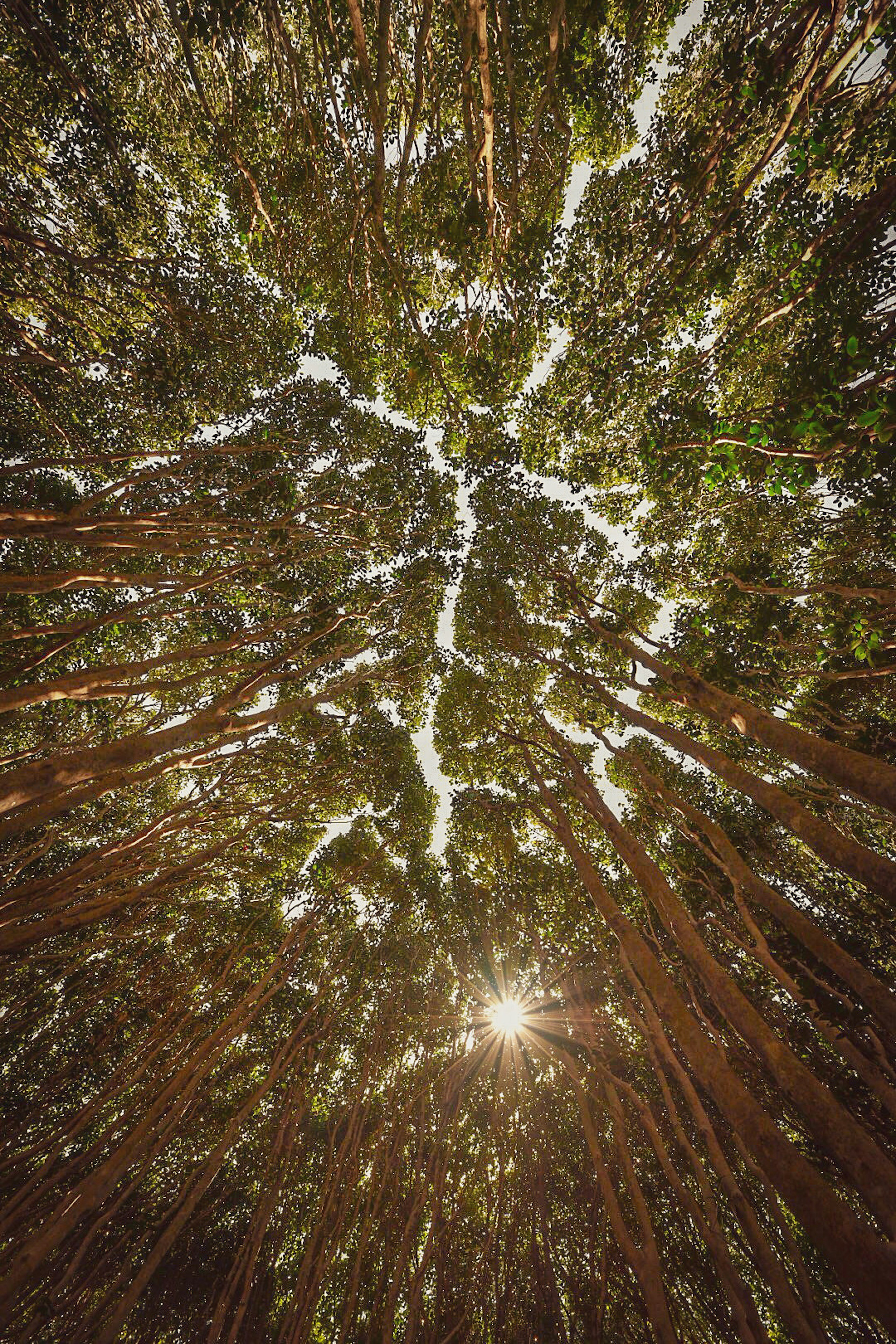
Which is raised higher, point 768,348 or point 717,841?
point 768,348

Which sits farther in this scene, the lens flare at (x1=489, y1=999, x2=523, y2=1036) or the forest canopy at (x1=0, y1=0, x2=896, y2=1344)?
the lens flare at (x1=489, y1=999, x2=523, y2=1036)

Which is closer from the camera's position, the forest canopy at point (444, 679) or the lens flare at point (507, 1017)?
the forest canopy at point (444, 679)

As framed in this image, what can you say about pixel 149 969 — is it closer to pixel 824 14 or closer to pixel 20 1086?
pixel 20 1086

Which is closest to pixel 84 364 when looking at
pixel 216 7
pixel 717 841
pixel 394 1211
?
pixel 216 7

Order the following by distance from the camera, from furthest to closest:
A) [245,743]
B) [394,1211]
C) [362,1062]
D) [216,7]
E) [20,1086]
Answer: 1. [362,1062]
2. [20,1086]
3. [394,1211]
4. [245,743]
5. [216,7]

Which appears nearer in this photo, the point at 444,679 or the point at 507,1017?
the point at 507,1017

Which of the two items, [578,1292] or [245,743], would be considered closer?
[245,743]

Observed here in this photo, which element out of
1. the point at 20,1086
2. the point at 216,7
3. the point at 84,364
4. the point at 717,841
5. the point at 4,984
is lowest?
the point at 717,841

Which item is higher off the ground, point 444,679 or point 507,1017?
point 444,679
